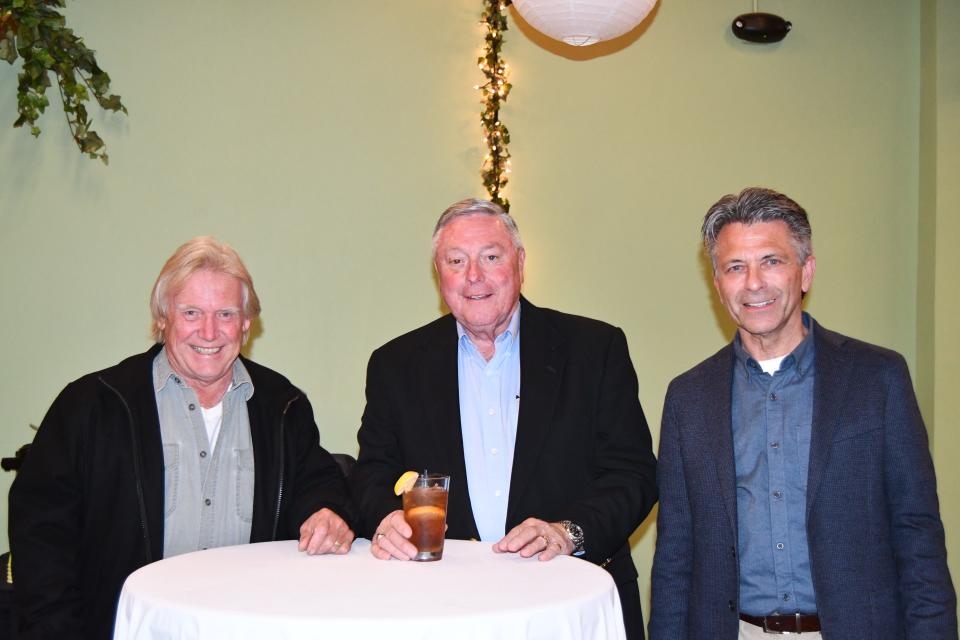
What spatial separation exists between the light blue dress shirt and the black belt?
705 mm

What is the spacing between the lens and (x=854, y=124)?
16.0ft

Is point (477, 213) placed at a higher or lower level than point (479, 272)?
higher

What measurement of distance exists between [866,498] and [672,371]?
2443 millimetres

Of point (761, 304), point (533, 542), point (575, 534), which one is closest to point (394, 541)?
point (533, 542)

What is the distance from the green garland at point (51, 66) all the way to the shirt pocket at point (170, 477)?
6.16 ft

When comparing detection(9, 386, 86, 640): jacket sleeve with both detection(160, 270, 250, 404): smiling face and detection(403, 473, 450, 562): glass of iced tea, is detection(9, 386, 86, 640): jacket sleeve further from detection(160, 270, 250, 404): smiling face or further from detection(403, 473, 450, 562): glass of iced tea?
detection(403, 473, 450, 562): glass of iced tea

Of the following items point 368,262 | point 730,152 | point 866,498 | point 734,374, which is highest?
point 730,152

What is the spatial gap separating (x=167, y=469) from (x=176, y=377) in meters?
0.25

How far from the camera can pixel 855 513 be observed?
2.30 meters

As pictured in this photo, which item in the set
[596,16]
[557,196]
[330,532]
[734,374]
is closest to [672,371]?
[557,196]

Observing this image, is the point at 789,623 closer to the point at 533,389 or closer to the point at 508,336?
the point at 533,389

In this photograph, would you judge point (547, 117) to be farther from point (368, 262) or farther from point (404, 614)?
point (404, 614)

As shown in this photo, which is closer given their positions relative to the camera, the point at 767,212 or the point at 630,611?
the point at 767,212

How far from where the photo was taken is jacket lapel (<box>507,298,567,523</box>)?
271 cm
